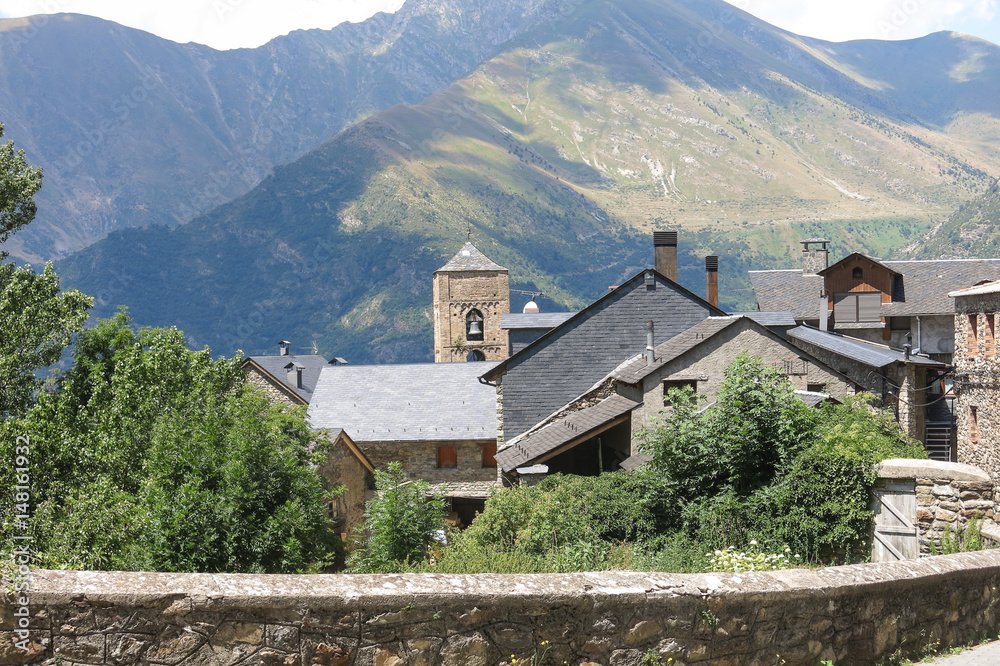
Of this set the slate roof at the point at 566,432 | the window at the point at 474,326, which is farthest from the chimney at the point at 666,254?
the window at the point at 474,326

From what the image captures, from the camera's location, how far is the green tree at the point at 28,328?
21422 mm

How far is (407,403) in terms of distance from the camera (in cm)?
4134

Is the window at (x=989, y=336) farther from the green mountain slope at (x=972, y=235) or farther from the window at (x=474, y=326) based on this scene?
the green mountain slope at (x=972, y=235)

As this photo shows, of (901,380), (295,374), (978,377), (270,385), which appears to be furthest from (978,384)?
(295,374)

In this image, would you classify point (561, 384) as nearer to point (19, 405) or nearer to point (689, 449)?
point (19, 405)

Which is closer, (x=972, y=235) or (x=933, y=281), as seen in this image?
(x=933, y=281)

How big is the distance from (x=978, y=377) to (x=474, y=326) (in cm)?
4299

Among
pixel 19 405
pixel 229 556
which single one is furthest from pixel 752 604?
pixel 19 405

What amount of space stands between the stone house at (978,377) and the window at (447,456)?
19046mm

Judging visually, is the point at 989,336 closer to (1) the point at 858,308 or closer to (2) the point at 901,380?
(2) the point at 901,380

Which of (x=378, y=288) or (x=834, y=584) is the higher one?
(x=378, y=288)

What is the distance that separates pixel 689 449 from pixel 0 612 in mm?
7670

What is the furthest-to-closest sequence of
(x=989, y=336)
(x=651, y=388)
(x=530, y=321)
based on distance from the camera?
1. (x=530, y=321)
2. (x=989, y=336)
3. (x=651, y=388)

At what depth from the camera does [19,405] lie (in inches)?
843
